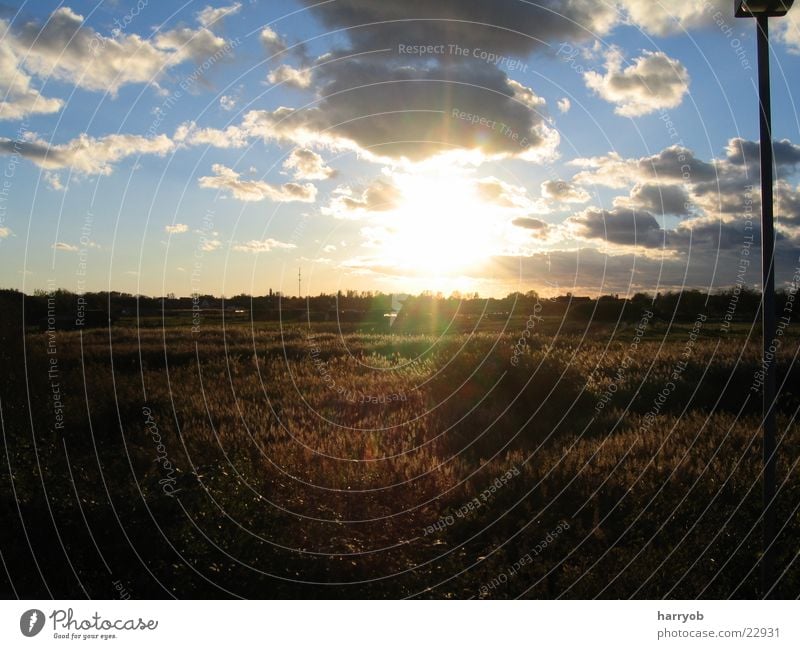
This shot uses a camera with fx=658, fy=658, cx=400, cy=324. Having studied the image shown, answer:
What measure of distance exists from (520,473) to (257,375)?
10.3 meters

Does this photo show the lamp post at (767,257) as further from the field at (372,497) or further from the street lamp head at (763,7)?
the field at (372,497)

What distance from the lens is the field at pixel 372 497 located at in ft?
23.5

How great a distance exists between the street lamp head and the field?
5.50m

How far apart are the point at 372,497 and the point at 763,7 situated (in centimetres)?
730

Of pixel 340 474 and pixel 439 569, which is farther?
pixel 340 474

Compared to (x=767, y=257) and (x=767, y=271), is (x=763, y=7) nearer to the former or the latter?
(x=767, y=257)

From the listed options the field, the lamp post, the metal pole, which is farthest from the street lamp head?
the field

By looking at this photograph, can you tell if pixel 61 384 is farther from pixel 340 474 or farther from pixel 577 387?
pixel 577 387

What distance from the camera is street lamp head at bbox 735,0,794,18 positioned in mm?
6664

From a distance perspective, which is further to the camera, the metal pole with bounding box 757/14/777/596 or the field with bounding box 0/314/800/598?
the field with bounding box 0/314/800/598

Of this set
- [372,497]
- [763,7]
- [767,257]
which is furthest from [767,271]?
[372,497]

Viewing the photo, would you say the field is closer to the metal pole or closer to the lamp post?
the lamp post
